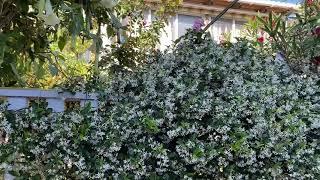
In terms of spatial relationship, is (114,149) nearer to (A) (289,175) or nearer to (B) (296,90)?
(A) (289,175)

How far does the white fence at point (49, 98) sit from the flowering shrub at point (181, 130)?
115 mm

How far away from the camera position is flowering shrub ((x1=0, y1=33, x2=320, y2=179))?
2053 millimetres

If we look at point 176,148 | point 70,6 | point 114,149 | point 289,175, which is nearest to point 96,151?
point 114,149

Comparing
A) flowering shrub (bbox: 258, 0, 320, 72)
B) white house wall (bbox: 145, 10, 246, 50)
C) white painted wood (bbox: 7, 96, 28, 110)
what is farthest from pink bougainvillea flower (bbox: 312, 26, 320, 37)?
white house wall (bbox: 145, 10, 246, 50)

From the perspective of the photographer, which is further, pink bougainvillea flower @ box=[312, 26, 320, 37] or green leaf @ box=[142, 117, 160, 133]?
pink bougainvillea flower @ box=[312, 26, 320, 37]

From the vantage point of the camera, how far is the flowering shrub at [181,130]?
80.8 inches

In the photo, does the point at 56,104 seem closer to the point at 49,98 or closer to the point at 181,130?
the point at 49,98

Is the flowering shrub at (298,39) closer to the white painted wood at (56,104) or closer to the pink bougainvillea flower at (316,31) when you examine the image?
the pink bougainvillea flower at (316,31)

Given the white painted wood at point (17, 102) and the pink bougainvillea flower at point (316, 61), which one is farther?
the pink bougainvillea flower at point (316, 61)

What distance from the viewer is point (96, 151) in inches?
82.0

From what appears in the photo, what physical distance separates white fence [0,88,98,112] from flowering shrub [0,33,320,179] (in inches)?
4.5

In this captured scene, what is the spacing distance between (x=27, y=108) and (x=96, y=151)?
0.35m

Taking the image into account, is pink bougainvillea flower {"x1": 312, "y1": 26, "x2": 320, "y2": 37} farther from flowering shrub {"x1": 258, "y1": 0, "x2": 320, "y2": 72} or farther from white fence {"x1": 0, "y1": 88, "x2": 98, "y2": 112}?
white fence {"x1": 0, "y1": 88, "x2": 98, "y2": 112}

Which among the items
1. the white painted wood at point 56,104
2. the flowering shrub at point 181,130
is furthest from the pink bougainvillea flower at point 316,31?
the white painted wood at point 56,104
